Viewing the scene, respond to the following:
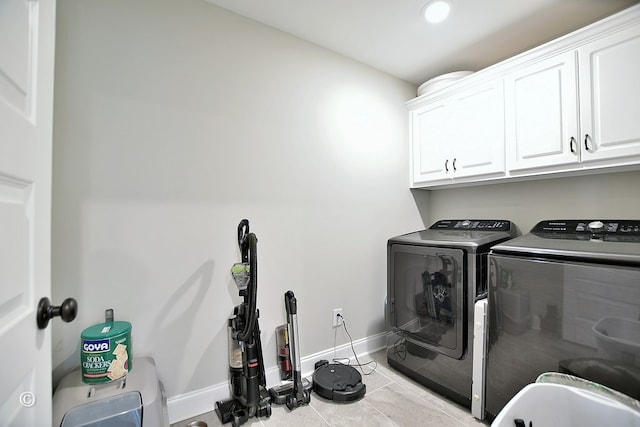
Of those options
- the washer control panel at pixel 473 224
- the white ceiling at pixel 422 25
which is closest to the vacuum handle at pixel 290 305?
the washer control panel at pixel 473 224

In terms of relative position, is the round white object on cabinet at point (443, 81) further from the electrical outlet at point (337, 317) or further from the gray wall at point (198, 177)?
the electrical outlet at point (337, 317)

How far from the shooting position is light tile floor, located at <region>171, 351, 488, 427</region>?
1.59 meters

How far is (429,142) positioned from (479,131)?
0.43 metres

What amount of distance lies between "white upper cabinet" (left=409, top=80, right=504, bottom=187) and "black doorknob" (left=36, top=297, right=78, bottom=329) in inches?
94.6

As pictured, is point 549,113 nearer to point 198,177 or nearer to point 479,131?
point 479,131

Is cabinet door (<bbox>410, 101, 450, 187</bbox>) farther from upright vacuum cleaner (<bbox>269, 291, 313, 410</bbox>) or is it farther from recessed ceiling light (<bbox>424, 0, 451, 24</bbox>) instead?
upright vacuum cleaner (<bbox>269, 291, 313, 410</bbox>)

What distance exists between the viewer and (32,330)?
0.66 m

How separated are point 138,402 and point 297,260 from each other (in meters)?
1.16

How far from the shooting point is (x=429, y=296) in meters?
1.95

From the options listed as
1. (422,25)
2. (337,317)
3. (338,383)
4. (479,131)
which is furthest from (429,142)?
(338,383)

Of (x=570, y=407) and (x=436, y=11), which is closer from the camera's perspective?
(x=570, y=407)

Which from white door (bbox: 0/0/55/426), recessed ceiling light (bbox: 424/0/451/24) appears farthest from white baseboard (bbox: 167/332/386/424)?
recessed ceiling light (bbox: 424/0/451/24)

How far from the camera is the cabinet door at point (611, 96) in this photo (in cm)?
149

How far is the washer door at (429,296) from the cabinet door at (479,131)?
78 centimetres
